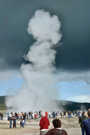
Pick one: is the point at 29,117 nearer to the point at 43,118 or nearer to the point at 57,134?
the point at 43,118

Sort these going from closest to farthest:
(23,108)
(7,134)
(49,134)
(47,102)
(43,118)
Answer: (49,134) < (43,118) < (7,134) < (23,108) < (47,102)

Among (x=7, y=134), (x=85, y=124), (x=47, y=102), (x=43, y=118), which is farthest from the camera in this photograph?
(x=47, y=102)

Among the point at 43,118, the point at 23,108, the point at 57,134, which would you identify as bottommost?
the point at 57,134

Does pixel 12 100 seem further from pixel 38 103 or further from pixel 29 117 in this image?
pixel 29 117

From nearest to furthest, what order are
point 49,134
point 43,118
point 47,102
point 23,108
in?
point 49,134, point 43,118, point 23,108, point 47,102

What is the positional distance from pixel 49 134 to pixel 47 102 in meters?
128

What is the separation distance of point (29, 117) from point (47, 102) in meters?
71.6

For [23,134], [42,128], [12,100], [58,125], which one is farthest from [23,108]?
[58,125]

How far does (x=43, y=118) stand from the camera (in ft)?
51.3

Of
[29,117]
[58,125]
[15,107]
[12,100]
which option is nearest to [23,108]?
[15,107]

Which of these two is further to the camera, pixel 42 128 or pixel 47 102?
pixel 47 102

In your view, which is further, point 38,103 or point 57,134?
point 38,103

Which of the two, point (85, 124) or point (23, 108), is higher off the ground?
point (23, 108)

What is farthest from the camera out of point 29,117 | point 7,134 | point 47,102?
point 47,102
